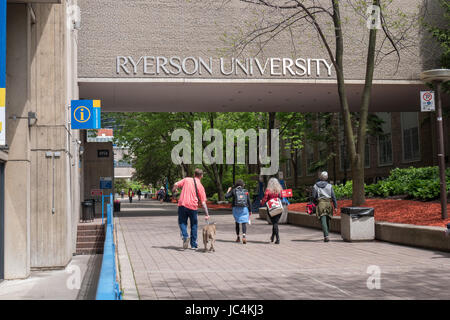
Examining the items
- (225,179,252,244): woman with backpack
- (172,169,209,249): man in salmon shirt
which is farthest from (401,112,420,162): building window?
(172,169,209,249): man in salmon shirt

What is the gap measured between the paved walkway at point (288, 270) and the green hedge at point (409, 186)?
429 centimetres

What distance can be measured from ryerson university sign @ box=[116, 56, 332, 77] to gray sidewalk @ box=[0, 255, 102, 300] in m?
13.3

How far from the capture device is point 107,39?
25281 mm

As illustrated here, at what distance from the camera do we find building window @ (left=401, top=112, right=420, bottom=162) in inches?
1618

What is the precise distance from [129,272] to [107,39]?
17.8 m

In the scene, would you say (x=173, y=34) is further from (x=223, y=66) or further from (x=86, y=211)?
(x=86, y=211)

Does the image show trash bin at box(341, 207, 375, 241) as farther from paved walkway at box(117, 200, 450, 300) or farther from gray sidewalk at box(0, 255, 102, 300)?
gray sidewalk at box(0, 255, 102, 300)

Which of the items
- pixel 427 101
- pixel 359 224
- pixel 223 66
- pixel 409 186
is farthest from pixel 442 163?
pixel 223 66

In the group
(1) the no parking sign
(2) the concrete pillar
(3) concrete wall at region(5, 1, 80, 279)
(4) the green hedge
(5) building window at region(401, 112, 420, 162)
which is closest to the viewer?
(2) the concrete pillar

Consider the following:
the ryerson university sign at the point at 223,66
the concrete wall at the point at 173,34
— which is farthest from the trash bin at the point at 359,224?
the ryerson university sign at the point at 223,66

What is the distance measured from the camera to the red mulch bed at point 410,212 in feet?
46.0

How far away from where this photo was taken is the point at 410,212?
15625mm

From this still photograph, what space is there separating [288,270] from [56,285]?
14.9ft

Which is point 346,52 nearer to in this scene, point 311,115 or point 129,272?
point 311,115
